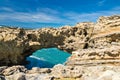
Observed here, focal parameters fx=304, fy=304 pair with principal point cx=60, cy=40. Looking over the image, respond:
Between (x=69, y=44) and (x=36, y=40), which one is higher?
(x=36, y=40)

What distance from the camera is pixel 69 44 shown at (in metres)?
67.9

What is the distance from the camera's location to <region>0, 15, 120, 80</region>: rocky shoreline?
66.5 feet

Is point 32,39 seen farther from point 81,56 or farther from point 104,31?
point 81,56

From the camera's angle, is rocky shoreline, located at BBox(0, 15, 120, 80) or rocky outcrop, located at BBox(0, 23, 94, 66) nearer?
rocky shoreline, located at BBox(0, 15, 120, 80)

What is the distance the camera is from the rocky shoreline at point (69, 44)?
20.3 m

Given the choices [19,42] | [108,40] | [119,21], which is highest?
[119,21]

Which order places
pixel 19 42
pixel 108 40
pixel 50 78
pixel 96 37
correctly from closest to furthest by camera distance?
pixel 50 78 < pixel 108 40 < pixel 96 37 < pixel 19 42

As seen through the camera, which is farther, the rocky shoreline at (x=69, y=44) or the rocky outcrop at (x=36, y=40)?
the rocky outcrop at (x=36, y=40)

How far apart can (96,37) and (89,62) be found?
7691 millimetres

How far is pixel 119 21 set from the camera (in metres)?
28.3

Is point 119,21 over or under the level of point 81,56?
over

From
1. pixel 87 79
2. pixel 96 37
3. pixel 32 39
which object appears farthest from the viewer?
pixel 32 39

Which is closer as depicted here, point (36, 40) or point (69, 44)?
point (36, 40)

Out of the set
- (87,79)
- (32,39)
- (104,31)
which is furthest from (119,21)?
(32,39)
